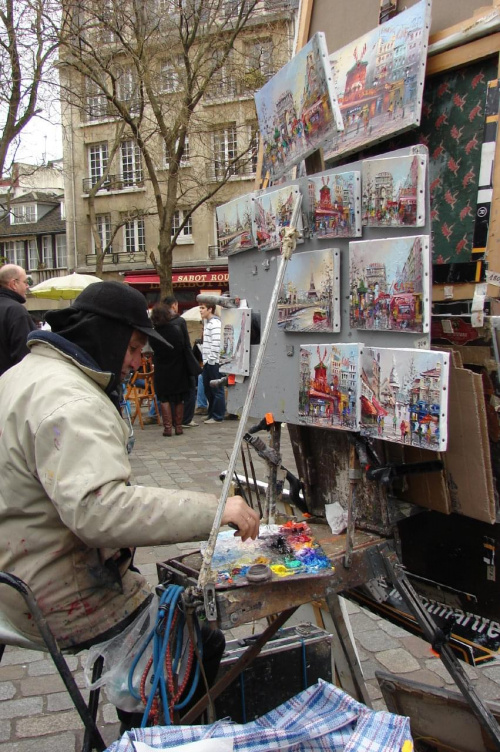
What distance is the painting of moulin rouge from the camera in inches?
82.2

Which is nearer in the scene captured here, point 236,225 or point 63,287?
point 236,225

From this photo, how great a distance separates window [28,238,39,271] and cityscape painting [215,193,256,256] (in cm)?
3065

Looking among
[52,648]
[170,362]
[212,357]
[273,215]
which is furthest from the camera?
[212,357]

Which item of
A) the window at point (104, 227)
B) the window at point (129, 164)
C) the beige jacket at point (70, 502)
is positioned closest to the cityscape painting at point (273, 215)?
the beige jacket at point (70, 502)

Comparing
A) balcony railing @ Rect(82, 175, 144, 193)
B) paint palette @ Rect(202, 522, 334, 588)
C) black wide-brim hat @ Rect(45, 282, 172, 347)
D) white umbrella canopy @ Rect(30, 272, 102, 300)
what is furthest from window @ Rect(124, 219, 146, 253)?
paint palette @ Rect(202, 522, 334, 588)

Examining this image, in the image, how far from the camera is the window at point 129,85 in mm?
12383

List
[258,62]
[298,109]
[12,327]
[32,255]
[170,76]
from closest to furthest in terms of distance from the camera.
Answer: [298,109], [12,327], [170,76], [258,62], [32,255]

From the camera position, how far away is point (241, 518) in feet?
5.91

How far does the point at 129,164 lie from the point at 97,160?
5.93ft

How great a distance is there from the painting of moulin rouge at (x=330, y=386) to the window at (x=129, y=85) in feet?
37.0

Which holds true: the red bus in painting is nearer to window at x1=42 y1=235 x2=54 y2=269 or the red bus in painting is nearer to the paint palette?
the paint palette

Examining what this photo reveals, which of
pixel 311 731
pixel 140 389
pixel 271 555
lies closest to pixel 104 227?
pixel 140 389

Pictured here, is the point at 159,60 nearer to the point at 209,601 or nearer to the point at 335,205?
the point at 335,205

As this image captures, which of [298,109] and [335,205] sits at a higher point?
[298,109]
